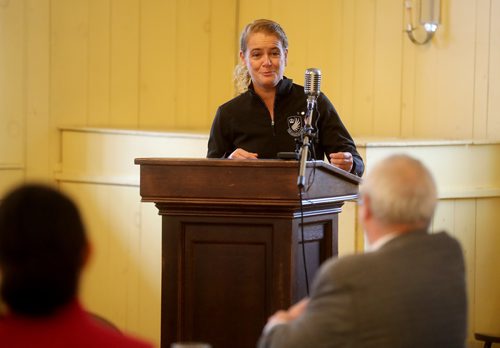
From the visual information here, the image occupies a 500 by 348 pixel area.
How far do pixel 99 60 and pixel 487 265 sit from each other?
2.44 meters

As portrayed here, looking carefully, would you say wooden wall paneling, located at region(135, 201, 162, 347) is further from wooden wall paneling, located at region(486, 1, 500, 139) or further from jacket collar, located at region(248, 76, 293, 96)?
wooden wall paneling, located at region(486, 1, 500, 139)

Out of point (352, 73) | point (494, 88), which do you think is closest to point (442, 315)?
point (494, 88)

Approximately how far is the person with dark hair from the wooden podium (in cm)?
132

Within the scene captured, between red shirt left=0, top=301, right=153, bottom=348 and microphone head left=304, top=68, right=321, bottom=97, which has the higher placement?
microphone head left=304, top=68, right=321, bottom=97

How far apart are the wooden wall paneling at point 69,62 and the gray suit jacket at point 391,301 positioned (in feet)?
11.7

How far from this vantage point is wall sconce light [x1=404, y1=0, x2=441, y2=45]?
5082 mm

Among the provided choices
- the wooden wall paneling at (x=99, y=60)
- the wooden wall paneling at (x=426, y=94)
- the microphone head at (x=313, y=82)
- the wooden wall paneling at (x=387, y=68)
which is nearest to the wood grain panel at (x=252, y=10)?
the wooden wall paneling at (x=387, y=68)

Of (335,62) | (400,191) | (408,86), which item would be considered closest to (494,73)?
(408,86)

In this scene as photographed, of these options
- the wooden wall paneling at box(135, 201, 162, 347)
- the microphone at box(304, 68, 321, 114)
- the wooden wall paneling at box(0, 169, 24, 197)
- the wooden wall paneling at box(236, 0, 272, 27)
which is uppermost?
the wooden wall paneling at box(236, 0, 272, 27)

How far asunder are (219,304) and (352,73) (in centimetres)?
264

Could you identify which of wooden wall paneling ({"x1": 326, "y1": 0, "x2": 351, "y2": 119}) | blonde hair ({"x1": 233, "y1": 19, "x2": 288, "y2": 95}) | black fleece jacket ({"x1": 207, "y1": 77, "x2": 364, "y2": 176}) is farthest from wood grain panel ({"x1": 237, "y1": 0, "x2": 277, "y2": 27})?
black fleece jacket ({"x1": 207, "y1": 77, "x2": 364, "y2": 176})

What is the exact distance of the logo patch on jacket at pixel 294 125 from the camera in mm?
3535

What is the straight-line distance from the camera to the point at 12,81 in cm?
520

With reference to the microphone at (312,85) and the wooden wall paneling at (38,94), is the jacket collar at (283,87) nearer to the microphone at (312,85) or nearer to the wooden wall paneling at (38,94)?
the microphone at (312,85)
